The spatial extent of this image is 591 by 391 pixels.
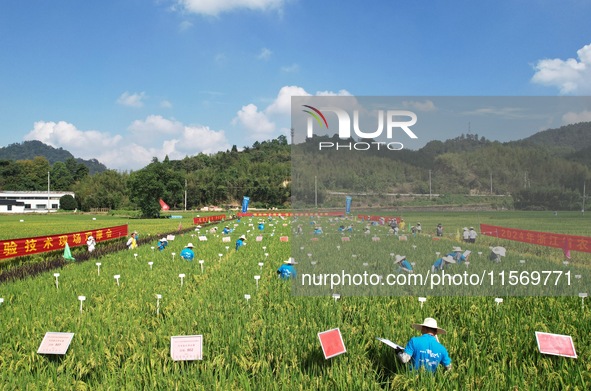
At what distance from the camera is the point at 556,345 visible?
16.6 feet

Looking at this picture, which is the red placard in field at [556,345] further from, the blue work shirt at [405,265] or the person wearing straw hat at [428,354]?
the blue work shirt at [405,265]

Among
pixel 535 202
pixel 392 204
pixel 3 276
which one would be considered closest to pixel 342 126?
pixel 392 204

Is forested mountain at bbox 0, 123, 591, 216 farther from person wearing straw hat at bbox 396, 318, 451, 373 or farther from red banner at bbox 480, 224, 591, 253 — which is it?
person wearing straw hat at bbox 396, 318, 451, 373

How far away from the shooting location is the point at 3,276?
1238 centimetres

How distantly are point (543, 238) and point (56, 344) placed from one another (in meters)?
13.7

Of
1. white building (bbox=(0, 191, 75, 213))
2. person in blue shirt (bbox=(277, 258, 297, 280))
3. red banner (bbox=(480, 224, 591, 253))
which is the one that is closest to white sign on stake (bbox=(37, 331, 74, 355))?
person in blue shirt (bbox=(277, 258, 297, 280))

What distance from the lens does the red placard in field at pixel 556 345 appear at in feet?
16.3

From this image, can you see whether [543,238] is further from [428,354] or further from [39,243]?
[39,243]

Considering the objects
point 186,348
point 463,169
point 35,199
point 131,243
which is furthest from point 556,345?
point 35,199

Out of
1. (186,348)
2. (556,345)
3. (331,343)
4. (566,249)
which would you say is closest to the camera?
(331,343)

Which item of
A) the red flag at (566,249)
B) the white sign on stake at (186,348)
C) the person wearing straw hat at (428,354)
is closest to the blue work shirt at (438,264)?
the red flag at (566,249)

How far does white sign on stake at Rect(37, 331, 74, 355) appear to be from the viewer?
5438 mm

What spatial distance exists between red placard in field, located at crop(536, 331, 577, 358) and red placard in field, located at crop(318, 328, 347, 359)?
2.13 m

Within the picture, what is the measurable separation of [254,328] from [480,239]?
1307 cm
